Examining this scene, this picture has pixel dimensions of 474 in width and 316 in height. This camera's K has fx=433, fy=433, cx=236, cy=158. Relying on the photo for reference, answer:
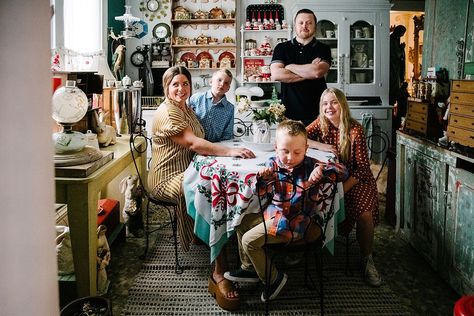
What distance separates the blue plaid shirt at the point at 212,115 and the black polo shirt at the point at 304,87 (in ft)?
1.58

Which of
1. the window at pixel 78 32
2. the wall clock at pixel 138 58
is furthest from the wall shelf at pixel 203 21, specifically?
the window at pixel 78 32

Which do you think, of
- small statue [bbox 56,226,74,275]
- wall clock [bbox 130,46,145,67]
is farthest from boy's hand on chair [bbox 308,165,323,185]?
wall clock [bbox 130,46,145,67]

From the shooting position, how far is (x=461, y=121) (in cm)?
232

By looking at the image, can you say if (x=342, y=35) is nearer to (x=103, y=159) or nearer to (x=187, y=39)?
(x=187, y=39)

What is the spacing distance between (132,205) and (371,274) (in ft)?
5.50

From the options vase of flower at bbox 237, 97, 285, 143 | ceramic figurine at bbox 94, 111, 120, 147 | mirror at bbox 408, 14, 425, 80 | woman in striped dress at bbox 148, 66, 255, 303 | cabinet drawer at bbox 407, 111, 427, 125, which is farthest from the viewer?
mirror at bbox 408, 14, 425, 80

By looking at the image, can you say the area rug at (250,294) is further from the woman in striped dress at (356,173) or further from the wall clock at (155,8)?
the wall clock at (155,8)

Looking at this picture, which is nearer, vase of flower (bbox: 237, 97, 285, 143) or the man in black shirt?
vase of flower (bbox: 237, 97, 285, 143)

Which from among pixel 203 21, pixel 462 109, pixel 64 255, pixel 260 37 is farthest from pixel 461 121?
pixel 203 21

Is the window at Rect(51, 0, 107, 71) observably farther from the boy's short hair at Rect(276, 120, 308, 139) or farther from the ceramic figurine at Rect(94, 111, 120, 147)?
the boy's short hair at Rect(276, 120, 308, 139)

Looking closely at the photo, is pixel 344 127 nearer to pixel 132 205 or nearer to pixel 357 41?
pixel 132 205

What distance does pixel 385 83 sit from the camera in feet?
18.0

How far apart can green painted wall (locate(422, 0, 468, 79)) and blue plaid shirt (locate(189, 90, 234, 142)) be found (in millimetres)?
1722

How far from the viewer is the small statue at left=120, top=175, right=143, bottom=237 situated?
3.10m
